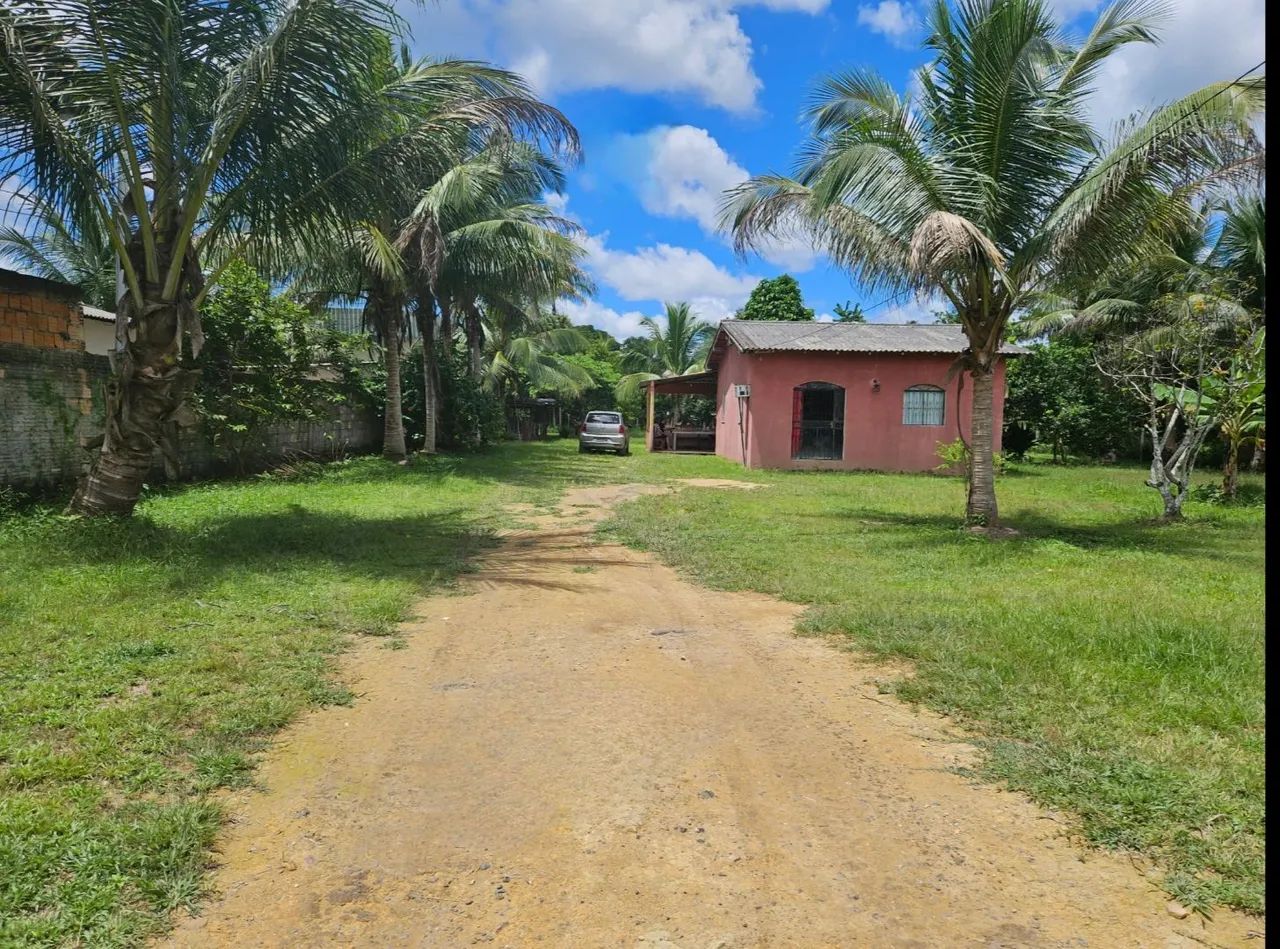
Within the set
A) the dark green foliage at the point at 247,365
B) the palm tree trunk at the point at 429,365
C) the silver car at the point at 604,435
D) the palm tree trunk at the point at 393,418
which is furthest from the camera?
the silver car at the point at 604,435

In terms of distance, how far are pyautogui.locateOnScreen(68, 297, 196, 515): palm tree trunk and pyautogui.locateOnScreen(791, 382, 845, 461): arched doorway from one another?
15.2 metres

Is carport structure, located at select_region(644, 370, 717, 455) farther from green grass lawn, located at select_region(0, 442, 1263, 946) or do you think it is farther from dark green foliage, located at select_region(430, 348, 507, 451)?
green grass lawn, located at select_region(0, 442, 1263, 946)

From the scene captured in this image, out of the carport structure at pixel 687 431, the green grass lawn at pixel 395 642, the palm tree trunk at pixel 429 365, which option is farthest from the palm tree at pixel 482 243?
the green grass lawn at pixel 395 642

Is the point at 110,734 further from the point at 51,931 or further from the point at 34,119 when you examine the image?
the point at 34,119

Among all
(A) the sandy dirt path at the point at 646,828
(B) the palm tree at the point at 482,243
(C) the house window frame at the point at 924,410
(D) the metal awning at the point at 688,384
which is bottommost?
(A) the sandy dirt path at the point at 646,828

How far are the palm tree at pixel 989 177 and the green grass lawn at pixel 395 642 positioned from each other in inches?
120

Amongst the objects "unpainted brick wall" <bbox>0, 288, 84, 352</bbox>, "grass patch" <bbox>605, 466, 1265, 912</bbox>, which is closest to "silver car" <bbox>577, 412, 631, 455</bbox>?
"grass patch" <bbox>605, 466, 1265, 912</bbox>

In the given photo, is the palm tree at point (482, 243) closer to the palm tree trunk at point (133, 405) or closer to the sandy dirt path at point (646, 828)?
the palm tree trunk at point (133, 405)

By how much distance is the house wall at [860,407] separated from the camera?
2064cm

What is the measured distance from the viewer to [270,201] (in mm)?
8672

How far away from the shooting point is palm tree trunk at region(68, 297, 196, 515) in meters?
8.17

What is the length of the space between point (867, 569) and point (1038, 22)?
6.06 meters

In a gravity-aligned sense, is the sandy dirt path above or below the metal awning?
below

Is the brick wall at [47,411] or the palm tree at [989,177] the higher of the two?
Answer: the palm tree at [989,177]
